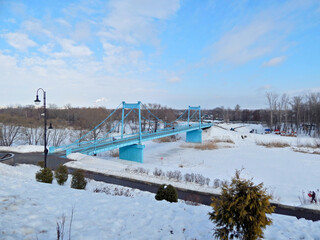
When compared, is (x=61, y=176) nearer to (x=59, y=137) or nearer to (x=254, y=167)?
(x=254, y=167)

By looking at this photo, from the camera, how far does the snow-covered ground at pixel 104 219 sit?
11.5 feet

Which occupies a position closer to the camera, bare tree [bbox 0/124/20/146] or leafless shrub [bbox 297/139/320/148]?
bare tree [bbox 0/124/20/146]

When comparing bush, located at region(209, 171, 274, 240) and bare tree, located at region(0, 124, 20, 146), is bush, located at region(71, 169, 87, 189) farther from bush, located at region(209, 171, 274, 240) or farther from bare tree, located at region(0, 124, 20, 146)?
bare tree, located at region(0, 124, 20, 146)

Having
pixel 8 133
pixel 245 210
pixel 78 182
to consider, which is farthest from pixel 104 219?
pixel 8 133

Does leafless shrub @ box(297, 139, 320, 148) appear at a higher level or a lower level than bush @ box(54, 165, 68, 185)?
lower

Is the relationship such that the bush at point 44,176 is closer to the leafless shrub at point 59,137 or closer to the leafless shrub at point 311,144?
the leafless shrub at point 59,137

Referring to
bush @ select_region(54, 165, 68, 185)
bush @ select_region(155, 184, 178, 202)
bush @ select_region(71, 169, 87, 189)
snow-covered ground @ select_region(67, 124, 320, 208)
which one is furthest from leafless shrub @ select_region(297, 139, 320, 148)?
bush @ select_region(54, 165, 68, 185)

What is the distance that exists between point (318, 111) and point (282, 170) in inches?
1235

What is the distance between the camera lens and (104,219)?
4176 millimetres

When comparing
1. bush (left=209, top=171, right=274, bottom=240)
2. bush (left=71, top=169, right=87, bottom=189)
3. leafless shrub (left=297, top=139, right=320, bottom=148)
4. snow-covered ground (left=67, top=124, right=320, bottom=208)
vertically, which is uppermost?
bush (left=209, top=171, right=274, bottom=240)

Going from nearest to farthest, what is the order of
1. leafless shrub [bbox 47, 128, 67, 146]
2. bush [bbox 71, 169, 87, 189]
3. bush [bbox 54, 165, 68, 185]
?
bush [bbox 71, 169, 87, 189] → bush [bbox 54, 165, 68, 185] → leafless shrub [bbox 47, 128, 67, 146]

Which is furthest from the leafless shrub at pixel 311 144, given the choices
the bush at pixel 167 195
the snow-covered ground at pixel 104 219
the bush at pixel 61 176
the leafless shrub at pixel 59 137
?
the leafless shrub at pixel 59 137

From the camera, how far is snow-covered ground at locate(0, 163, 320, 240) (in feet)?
11.5

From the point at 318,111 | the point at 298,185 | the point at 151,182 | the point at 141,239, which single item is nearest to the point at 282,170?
the point at 298,185
